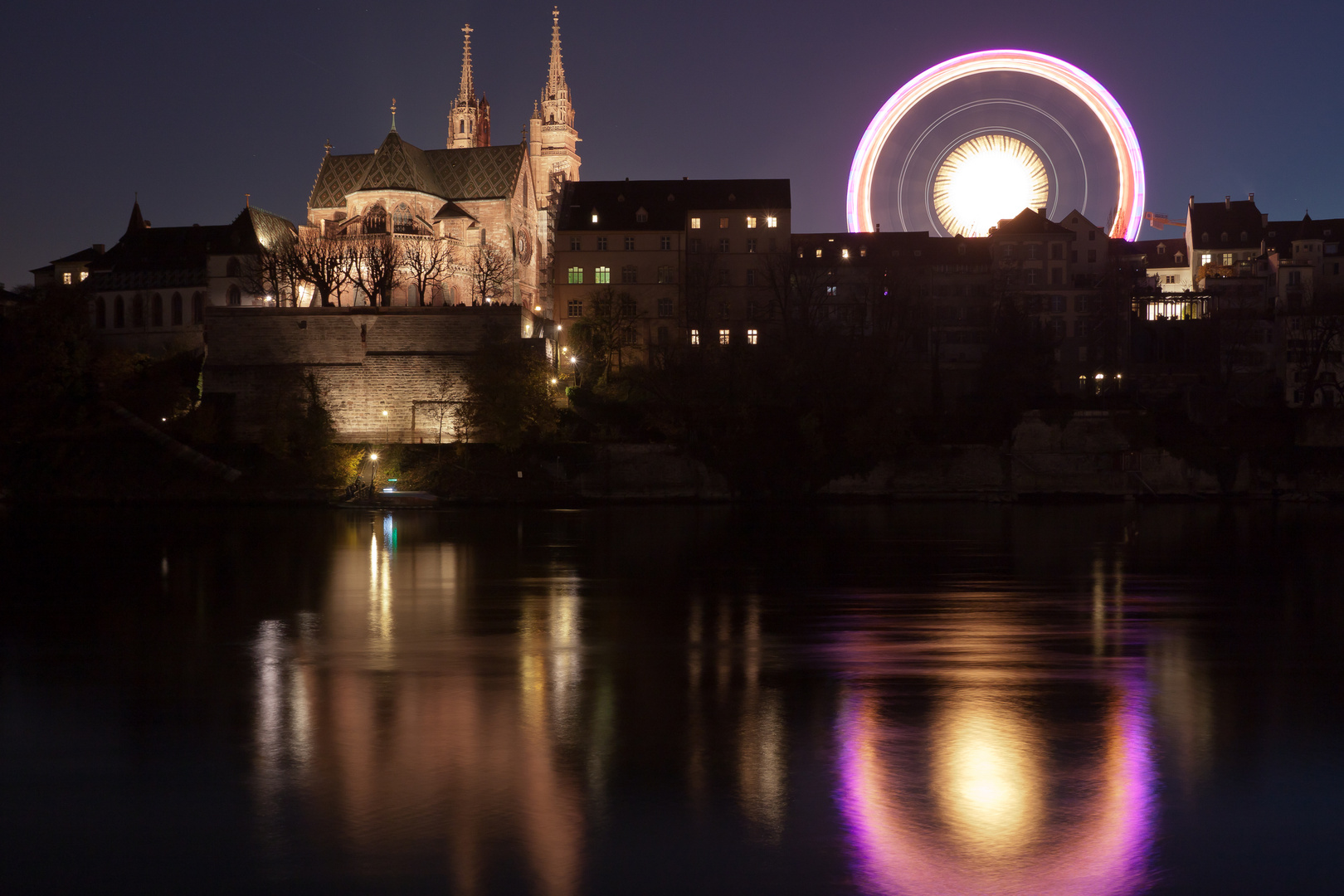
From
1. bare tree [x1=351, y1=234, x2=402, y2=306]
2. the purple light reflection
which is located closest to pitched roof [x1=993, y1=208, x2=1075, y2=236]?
bare tree [x1=351, y1=234, x2=402, y2=306]

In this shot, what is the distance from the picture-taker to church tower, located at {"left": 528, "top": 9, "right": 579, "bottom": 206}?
272 feet

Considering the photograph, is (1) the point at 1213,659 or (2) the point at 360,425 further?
(2) the point at 360,425

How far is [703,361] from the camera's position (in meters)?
52.1

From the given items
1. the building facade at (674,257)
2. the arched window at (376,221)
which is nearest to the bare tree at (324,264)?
the arched window at (376,221)

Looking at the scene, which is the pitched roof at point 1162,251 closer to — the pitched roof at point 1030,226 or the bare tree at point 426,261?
the pitched roof at point 1030,226

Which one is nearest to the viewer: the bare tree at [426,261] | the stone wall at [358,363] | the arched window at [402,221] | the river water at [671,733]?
the river water at [671,733]

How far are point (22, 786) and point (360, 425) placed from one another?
143 ft

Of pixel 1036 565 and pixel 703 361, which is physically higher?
pixel 703 361

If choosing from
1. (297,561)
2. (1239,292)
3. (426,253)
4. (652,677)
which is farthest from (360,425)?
(1239,292)

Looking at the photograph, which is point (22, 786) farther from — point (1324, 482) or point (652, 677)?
point (1324, 482)

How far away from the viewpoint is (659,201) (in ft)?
213

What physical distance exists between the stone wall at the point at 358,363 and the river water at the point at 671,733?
1124 inches

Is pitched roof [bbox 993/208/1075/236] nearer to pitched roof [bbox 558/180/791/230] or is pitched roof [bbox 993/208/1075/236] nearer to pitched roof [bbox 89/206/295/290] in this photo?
pitched roof [bbox 558/180/791/230]

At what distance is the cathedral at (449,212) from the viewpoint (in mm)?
63250
